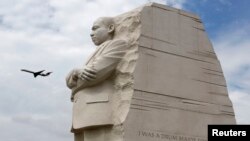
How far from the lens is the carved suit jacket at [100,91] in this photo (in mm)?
8289

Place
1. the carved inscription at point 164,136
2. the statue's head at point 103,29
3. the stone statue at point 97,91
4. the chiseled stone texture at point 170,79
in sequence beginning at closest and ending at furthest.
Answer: the carved inscription at point 164,136, the chiseled stone texture at point 170,79, the stone statue at point 97,91, the statue's head at point 103,29

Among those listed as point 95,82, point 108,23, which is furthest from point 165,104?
point 108,23

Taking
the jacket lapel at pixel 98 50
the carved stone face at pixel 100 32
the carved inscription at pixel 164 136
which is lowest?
the carved inscription at pixel 164 136

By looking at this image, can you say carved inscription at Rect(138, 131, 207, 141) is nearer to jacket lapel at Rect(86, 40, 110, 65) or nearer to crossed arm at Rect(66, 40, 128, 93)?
crossed arm at Rect(66, 40, 128, 93)

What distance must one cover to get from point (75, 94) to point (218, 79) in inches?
94.1

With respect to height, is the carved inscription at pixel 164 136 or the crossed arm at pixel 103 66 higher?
the crossed arm at pixel 103 66

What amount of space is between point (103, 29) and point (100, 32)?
7 centimetres

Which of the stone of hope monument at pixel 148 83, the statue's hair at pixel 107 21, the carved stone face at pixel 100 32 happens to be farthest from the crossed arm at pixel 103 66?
the statue's hair at pixel 107 21

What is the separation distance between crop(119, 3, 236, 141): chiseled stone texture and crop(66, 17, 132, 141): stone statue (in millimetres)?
214

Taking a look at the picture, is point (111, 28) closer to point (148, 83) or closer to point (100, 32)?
point (100, 32)

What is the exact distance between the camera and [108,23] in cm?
901

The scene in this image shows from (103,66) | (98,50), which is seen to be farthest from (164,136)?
(98,50)

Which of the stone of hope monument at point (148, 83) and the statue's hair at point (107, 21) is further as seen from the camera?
the statue's hair at point (107, 21)

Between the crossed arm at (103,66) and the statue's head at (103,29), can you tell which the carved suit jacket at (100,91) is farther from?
the statue's head at (103,29)
